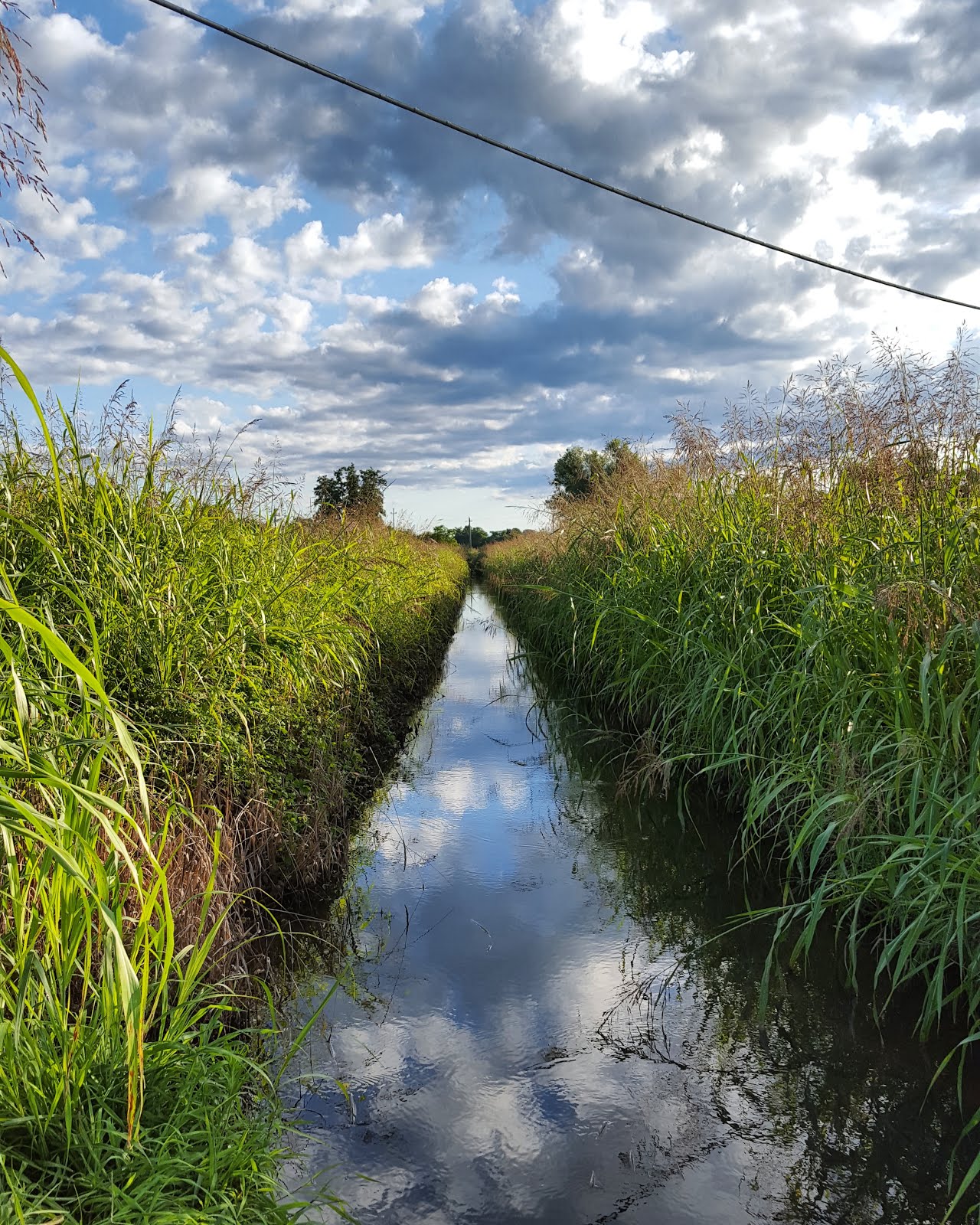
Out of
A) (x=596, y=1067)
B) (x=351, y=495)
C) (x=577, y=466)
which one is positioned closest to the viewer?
(x=596, y=1067)

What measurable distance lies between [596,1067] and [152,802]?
189 centimetres

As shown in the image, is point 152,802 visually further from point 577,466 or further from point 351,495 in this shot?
point 577,466

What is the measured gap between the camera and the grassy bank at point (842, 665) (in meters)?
2.86

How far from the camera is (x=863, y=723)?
337 centimetres

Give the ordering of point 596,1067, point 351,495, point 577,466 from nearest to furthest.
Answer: point 596,1067
point 351,495
point 577,466

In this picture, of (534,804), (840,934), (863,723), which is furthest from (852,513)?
(534,804)

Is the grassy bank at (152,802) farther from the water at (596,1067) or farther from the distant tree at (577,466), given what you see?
the distant tree at (577,466)

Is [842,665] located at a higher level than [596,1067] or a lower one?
higher

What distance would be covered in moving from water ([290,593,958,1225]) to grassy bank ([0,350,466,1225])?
40 centimetres

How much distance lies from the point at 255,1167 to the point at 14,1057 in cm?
62

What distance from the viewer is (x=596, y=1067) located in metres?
2.92

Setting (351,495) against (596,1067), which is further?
(351,495)

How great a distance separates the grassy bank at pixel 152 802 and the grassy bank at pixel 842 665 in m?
2.00

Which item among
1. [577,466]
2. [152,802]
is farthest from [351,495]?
[577,466]
